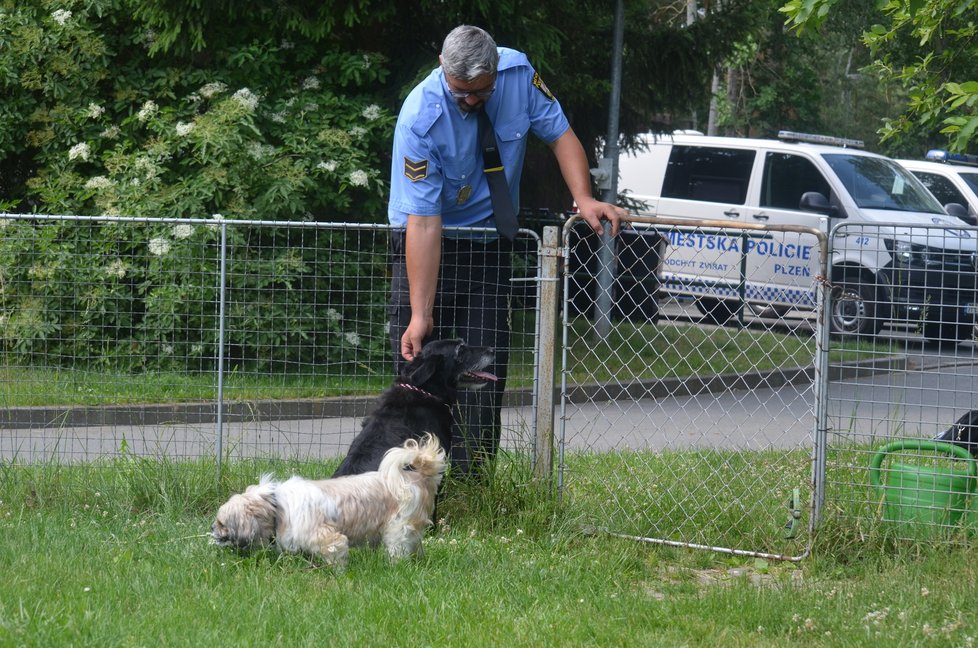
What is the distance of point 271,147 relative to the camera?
32.2 ft

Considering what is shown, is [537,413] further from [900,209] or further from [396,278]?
[900,209]

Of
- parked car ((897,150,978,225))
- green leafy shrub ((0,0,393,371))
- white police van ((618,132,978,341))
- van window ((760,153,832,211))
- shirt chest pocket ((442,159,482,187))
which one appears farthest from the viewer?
parked car ((897,150,978,225))

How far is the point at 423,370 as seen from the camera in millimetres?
4863

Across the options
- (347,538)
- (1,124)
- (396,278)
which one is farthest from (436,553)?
(1,124)

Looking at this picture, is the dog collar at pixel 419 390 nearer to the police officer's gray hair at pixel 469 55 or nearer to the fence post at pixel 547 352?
the fence post at pixel 547 352

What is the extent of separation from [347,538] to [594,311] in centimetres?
314

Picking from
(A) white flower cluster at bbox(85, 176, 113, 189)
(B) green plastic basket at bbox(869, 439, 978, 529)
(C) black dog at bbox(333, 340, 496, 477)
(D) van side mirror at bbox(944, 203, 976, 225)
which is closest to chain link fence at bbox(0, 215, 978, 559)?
(B) green plastic basket at bbox(869, 439, 978, 529)

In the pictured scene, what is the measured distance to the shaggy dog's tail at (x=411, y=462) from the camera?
444 cm

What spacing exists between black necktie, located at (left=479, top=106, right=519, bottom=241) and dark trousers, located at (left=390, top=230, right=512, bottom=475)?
0.19 m

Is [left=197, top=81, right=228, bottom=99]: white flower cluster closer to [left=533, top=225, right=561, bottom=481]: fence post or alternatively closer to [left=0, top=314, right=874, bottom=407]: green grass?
[left=0, top=314, right=874, bottom=407]: green grass

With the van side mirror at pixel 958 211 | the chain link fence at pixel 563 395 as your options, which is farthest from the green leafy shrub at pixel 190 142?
the van side mirror at pixel 958 211

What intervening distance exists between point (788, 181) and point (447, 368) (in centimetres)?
1062

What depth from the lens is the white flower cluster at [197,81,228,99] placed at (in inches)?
392

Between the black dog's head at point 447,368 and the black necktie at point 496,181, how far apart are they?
24.0 inches
